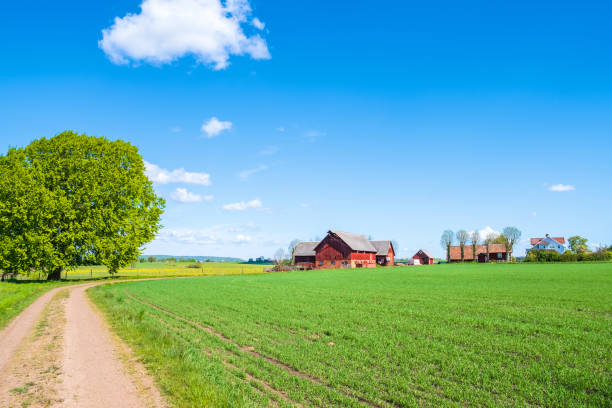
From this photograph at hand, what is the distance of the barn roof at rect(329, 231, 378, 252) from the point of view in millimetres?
87000

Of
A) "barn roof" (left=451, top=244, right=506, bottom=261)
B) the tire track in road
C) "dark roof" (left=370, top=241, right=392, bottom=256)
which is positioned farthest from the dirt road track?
"barn roof" (left=451, top=244, right=506, bottom=261)

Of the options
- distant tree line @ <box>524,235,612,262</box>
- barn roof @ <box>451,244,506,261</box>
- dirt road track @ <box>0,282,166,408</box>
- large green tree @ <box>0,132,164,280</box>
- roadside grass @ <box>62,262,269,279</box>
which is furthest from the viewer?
barn roof @ <box>451,244,506,261</box>

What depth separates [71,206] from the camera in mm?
36219

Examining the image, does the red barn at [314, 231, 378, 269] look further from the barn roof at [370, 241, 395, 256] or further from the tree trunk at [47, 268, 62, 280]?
the tree trunk at [47, 268, 62, 280]

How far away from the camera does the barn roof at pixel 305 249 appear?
3964 inches

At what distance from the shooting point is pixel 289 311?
58.4 feet

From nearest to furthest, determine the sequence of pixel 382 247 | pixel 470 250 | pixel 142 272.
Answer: pixel 142 272 → pixel 382 247 → pixel 470 250

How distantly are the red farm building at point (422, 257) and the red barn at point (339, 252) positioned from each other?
52.7m

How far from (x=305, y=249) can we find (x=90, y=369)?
9394 cm

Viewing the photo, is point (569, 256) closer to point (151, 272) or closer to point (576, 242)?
point (576, 242)

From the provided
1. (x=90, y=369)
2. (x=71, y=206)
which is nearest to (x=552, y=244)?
(x=71, y=206)

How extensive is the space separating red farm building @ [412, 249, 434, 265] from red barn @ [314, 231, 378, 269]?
173 feet

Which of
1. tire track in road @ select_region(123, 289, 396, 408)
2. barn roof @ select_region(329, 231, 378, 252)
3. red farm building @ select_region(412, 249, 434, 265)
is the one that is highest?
barn roof @ select_region(329, 231, 378, 252)

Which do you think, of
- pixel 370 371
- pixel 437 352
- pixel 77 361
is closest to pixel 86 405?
pixel 77 361
